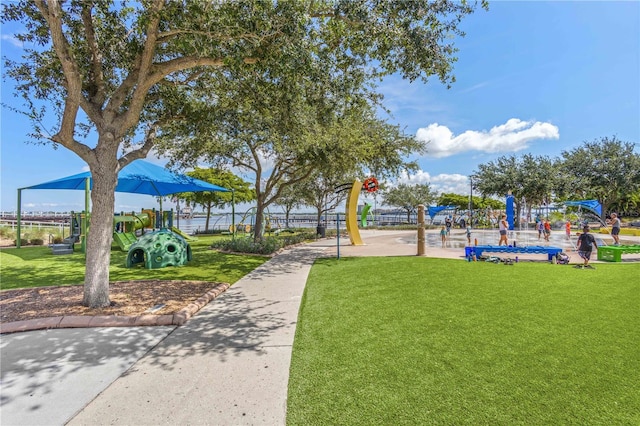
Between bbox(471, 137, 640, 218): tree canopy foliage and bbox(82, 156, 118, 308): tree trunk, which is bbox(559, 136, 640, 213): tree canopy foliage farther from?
bbox(82, 156, 118, 308): tree trunk

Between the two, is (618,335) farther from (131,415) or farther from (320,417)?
(131,415)

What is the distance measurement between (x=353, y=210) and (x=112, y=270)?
10.5 metres

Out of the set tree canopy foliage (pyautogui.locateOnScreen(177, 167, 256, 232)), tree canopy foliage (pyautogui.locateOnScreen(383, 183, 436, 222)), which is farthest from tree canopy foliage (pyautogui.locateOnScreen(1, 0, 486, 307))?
tree canopy foliage (pyautogui.locateOnScreen(383, 183, 436, 222))

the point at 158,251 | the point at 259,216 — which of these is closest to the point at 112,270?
the point at 158,251

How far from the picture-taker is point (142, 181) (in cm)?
1479

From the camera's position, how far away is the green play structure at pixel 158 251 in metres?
10.1

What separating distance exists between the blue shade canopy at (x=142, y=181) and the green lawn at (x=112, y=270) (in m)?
3.31

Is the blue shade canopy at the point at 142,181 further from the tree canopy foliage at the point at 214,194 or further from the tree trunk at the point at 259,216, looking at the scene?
the tree canopy foliage at the point at 214,194

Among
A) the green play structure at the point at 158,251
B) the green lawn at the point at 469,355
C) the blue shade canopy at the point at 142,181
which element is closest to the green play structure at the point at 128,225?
the blue shade canopy at the point at 142,181

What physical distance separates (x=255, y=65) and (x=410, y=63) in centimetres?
309

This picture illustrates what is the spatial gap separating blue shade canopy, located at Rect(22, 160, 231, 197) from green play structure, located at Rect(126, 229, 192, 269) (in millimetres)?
3903

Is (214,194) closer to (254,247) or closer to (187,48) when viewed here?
(254,247)

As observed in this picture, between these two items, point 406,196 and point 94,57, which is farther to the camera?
point 406,196

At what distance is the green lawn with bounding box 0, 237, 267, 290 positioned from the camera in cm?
848
